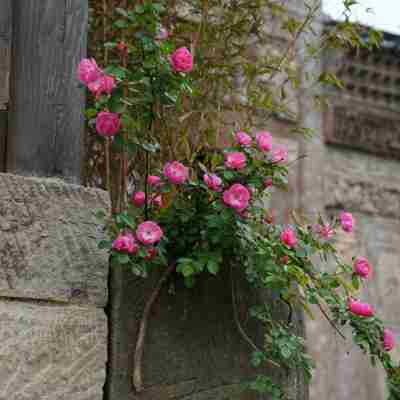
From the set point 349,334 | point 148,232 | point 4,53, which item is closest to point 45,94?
point 4,53

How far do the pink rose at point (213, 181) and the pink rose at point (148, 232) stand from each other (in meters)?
0.19

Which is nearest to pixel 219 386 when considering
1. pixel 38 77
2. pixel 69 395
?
pixel 69 395

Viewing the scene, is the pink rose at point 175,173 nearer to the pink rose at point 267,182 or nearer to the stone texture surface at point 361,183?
the pink rose at point 267,182

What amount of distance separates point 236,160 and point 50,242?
1.63ft

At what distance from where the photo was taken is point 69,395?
74.3 inches

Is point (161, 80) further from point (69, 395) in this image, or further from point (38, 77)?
point (69, 395)

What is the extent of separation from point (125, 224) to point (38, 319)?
30cm

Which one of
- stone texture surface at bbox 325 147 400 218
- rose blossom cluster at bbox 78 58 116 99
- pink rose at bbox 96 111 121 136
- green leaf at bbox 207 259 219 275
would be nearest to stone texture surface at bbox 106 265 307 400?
green leaf at bbox 207 259 219 275

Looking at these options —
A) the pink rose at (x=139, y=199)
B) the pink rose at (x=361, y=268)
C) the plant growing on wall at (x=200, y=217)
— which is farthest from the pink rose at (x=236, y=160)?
the pink rose at (x=361, y=268)

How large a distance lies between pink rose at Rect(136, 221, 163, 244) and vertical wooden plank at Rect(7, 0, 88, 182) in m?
0.28

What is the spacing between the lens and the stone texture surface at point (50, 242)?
1903 millimetres

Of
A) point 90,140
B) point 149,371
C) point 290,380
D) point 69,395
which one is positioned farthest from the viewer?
point 90,140

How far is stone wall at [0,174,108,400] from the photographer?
1851mm

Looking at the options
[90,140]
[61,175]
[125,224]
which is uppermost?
[90,140]
